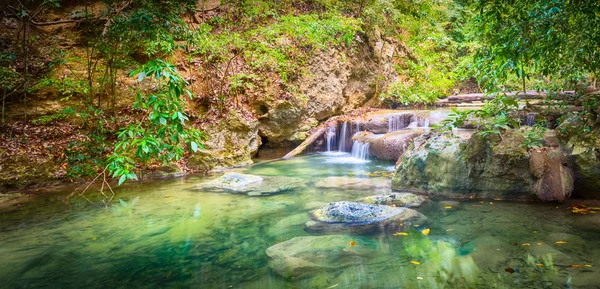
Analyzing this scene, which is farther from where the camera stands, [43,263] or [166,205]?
[166,205]

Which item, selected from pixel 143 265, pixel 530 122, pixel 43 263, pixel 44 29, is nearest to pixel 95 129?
pixel 44 29

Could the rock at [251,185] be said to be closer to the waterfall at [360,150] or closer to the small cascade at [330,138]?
the waterfall at [360,150]

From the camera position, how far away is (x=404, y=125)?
12312 mm

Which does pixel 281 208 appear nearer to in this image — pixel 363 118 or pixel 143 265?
pixel 143 265

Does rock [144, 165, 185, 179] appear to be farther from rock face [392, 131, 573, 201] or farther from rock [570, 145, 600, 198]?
rock [570, 145, 600, 198]

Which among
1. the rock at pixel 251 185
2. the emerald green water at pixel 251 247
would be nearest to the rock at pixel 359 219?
the emerald green water at pixel 251 247

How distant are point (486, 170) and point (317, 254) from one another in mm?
3681

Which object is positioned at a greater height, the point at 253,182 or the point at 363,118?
the point at 363,118

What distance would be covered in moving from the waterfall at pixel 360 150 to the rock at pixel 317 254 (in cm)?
716

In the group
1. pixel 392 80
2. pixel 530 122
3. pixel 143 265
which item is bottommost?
pixel 143 265

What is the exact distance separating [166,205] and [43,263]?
7.44ft

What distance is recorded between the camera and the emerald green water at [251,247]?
3.03m

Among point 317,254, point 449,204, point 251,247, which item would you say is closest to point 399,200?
point 449,204

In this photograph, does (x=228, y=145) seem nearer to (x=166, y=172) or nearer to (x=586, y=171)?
(x=166, y=172)
